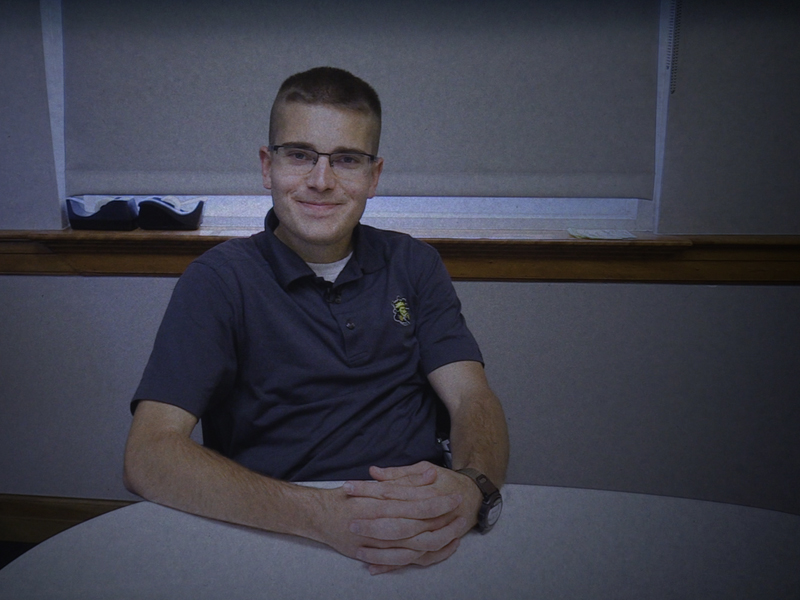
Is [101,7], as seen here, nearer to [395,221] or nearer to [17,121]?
[17,121]

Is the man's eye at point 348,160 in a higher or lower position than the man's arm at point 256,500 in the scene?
higher

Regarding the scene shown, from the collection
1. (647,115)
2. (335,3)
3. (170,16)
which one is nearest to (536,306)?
(647,115)

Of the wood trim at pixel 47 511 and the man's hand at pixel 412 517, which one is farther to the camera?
the wood trim at pixel 47 511

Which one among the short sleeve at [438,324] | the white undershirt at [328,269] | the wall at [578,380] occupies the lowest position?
the wall at [578,380]

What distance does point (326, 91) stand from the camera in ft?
4.05

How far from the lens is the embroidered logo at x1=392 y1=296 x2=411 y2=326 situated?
1.33 m

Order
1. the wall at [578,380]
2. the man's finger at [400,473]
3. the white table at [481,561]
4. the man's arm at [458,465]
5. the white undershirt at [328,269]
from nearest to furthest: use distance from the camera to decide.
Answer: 1. the white table at [481,561]
2. the man's arm at [458,465]
3. the man's finger at [400,473]
4. the white undershirt at [328,269]
5. the wall at [578,380]

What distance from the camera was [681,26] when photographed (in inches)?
69.2

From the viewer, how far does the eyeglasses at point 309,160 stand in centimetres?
124

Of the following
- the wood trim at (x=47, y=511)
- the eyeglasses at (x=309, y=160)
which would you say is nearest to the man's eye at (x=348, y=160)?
the eyeglasses at (x=309, y=160)

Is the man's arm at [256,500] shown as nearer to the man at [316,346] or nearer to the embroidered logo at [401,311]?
the man at [316,346]

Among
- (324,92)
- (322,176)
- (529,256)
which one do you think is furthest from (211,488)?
(529,256)

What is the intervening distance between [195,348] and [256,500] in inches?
14.0

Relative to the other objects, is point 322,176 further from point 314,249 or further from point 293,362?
point 293,362
